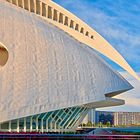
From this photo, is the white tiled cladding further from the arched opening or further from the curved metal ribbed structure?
the arched opening

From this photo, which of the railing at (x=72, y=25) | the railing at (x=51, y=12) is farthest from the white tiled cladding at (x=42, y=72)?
the railing at (x=72, y=25)

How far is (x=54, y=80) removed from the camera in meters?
30.1

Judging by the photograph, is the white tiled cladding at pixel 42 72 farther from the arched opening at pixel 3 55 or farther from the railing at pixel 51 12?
the railing at pixel 51 12

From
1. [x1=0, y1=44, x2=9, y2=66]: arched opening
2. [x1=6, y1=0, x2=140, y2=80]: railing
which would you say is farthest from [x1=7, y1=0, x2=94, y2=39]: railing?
[x1=0, y1=44, x2=9, y2=66]: arched opening

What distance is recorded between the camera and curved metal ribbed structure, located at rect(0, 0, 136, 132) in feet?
91.5

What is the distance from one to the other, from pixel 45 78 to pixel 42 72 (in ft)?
1.80

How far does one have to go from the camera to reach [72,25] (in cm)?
5894

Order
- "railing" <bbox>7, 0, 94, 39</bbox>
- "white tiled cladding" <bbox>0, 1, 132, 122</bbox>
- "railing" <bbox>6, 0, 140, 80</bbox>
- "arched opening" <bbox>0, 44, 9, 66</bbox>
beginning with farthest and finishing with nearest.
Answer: "railing" <bbox>6, 0, 140, 80</bbox>, "railing" <bbox>7, 0, 94, 39</bbox>, "arched opening" <bbox>0, 44, 9, 66</bbox>, "white tiled cladding" <bbox>0, 1, 132, 122</bbox>

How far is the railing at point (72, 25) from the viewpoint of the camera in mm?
53719

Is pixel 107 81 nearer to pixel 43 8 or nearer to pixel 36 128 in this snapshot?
pixel 36 128

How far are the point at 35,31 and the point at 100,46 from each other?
3174cm

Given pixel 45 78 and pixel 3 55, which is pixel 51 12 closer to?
pixel 45 78

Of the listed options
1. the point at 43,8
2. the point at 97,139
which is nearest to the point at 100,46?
the point at 43,8

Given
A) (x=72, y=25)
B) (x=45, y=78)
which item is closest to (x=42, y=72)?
(x=45, y=78)
